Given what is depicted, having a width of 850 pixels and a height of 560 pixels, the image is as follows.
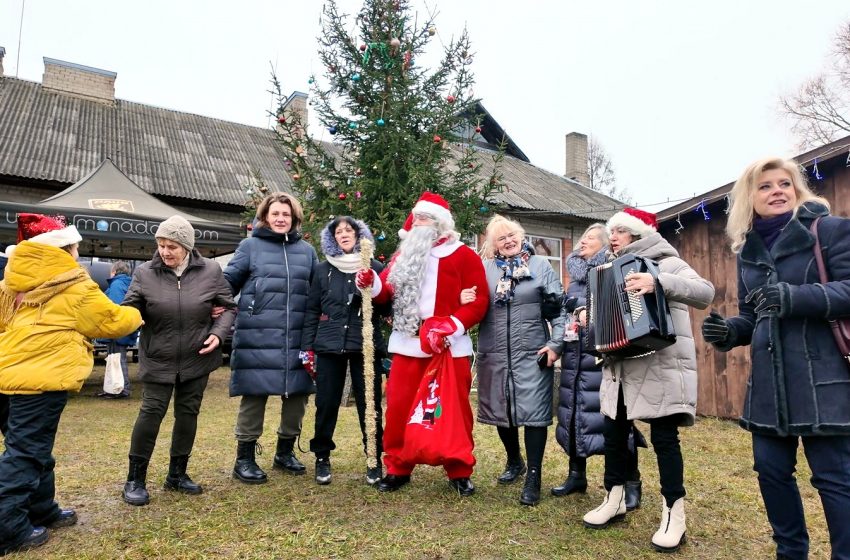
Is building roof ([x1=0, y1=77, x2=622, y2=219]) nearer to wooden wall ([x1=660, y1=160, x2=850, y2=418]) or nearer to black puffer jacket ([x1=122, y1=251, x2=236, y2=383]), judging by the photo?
wooden wall ([x1=660, y1=160, x2=850, y2=418])

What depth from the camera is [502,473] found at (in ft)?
14.2

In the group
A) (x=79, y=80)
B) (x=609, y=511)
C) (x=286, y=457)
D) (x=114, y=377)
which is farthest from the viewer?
(x=79, y=80)

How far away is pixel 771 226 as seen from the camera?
101 inches

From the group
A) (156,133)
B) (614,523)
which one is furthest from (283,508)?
(156,133)

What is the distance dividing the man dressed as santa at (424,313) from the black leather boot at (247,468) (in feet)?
2.91

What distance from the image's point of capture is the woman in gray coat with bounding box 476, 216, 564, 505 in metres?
3.71

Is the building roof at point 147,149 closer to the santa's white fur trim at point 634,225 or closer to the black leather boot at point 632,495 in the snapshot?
the santa's white fur trim at point 634,225

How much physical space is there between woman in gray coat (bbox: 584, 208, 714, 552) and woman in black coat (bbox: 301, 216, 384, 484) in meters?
1.62

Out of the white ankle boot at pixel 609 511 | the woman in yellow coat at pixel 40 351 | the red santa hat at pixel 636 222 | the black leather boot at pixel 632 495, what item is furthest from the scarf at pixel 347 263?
the black leather boot at pixel 632 495

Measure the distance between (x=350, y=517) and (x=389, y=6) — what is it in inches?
256

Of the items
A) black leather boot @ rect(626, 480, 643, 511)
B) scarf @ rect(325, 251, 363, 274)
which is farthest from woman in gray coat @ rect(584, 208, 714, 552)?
scarf @ rect(325, 251, 363, 274)

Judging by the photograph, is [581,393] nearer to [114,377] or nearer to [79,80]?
[114,377]

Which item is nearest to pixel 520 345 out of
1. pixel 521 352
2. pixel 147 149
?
pixel 521 352

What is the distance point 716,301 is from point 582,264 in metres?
4.07
